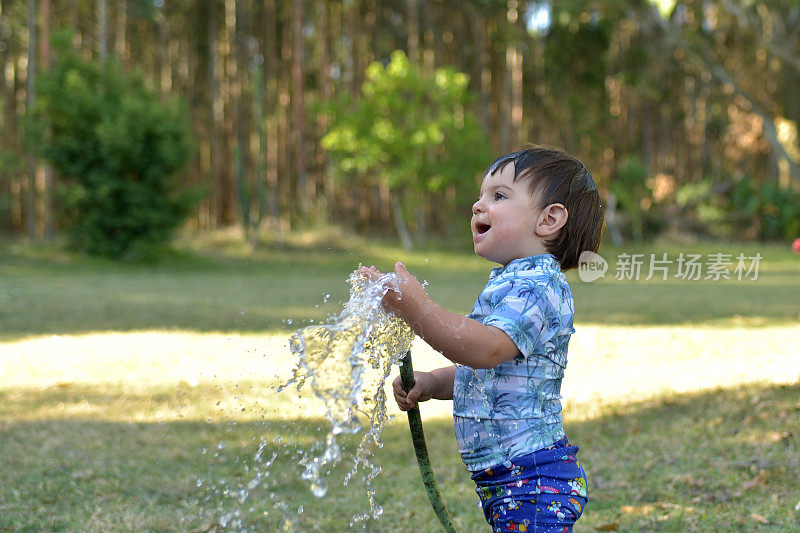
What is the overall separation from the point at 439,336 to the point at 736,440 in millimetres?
2977

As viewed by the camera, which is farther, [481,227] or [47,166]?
[47,166]

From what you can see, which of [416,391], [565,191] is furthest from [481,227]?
[416,391]

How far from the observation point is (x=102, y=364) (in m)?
5.96

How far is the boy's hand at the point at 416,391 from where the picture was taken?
2127 mm

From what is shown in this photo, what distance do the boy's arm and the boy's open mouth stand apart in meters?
0.33

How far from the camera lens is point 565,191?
2.02 meters

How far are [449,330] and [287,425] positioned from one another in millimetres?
2600

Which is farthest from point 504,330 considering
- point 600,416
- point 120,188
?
point 120,188

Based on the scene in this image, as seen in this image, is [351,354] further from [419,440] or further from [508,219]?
[508,219]

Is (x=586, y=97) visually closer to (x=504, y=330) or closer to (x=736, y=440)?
(x=736, y=440)

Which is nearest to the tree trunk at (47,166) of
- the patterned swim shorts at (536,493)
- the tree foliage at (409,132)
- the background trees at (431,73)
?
the background trees at (431,73)

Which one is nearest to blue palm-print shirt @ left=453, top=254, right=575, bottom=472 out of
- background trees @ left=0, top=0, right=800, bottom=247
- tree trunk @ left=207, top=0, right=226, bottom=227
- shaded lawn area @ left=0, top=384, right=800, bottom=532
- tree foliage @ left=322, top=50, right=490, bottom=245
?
shaded lawn area @ left=0, top=384, right=800, bottom=532

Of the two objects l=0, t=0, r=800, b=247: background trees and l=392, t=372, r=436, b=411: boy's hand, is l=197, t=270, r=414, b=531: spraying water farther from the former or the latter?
l=0, t=0, r=800, b=247: background trees

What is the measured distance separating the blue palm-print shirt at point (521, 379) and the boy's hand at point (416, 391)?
0.53 feet
